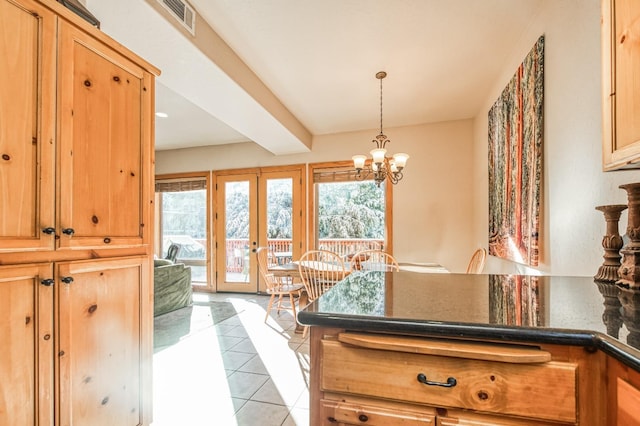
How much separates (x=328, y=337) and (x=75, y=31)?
1.59 metres

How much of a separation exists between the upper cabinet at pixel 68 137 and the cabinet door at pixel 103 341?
142 millimetres

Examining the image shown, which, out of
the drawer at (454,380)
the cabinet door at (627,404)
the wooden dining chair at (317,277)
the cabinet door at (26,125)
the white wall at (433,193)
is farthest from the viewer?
the white wall at (433,193)

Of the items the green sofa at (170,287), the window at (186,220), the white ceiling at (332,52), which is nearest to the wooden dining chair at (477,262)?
the white ceiling at (332,52)

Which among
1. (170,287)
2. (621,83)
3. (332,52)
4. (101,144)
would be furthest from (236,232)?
(621,83)

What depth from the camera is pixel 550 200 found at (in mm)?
1828

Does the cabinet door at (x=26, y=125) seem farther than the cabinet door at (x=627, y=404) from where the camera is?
Yes

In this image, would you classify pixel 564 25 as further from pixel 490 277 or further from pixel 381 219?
pixel 381 219

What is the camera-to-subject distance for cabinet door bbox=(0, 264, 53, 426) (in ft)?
3.26

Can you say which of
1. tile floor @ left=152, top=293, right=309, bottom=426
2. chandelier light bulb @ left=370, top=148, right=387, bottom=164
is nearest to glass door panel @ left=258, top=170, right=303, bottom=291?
tile floor @ left=152, top=293, right=309, bottom=426

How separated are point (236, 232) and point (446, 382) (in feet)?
16.4

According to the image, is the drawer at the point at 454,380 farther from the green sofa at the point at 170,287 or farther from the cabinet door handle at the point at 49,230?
the green sofa at the point at 170,287

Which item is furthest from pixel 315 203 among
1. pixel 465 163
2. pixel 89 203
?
pixel 89 203

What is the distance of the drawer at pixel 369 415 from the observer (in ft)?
2.41

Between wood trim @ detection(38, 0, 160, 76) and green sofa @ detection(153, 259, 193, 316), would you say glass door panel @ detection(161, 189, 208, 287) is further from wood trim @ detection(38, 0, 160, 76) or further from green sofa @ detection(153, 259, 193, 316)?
wood trim @ detection(38, 0, 160, 76)
